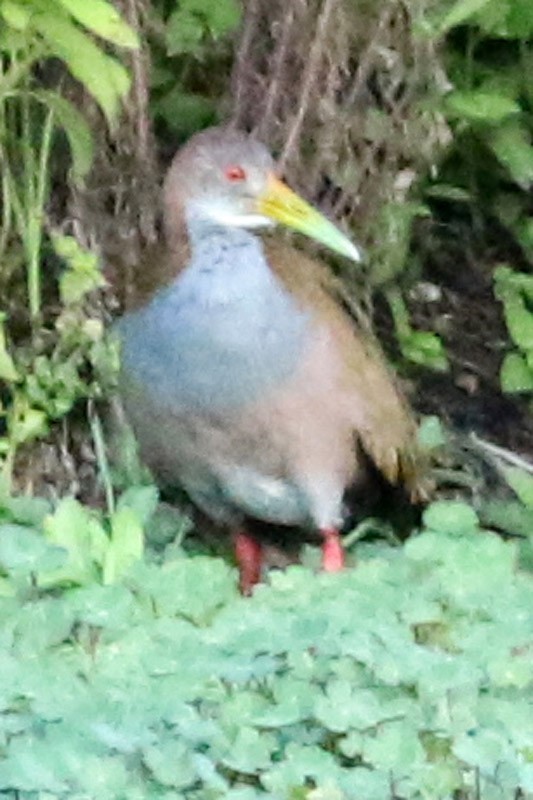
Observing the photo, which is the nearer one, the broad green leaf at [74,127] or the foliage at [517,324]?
the broad green leaf at [74,127]

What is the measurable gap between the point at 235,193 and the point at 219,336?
1.30 feet

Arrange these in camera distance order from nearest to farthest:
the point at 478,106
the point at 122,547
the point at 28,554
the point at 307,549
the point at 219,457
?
the point at 28,554, the point at 122,547, the point at 219,457, the point at 307,549, the point at 478,106

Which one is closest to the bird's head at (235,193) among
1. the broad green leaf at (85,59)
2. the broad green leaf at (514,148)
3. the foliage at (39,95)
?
the foliage at (39,95)

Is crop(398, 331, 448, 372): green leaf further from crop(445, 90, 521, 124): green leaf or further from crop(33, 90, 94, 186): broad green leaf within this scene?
crop(33, 90, 94, 186): broad green leaf

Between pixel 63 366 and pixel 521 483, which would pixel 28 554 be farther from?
pixel 521 483

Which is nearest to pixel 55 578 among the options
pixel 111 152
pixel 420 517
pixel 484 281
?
pixel 420 517

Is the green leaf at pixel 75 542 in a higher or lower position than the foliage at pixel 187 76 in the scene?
lower

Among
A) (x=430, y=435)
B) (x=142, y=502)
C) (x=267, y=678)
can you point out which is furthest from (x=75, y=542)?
(x=430, y=435)

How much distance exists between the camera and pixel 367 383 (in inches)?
196

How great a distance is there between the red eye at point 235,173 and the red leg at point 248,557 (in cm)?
91

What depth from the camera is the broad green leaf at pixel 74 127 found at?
484cm

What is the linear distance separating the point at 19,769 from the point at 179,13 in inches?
→ 100

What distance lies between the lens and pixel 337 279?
18.5 feet

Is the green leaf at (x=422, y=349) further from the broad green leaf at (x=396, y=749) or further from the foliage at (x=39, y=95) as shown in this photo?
the broad green leaf at (x=396, y=749)
